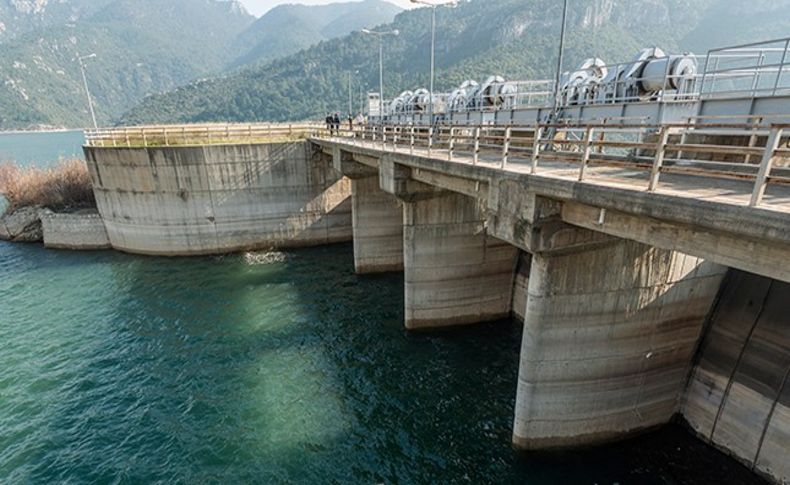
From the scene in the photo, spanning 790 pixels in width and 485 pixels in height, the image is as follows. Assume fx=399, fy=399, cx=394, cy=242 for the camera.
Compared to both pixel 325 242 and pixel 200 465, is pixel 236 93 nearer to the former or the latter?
pixel 325 242

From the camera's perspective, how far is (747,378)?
11.5m

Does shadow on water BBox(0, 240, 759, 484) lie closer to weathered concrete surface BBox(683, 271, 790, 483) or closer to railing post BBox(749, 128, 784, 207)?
weathered concrete surface BBox(683, 271, 790, 483)

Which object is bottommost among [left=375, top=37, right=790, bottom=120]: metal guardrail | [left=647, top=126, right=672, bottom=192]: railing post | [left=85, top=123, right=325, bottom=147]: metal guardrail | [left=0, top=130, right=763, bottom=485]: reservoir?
[left=0, top=130, right=763, bottom=485]: reservoir

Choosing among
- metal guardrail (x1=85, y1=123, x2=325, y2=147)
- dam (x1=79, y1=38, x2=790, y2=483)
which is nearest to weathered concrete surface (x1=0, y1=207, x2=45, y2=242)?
metal guardrail (x1=85, y1=123, x2=325, y2=147)

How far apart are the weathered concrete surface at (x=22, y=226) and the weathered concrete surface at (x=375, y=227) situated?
28475 mm

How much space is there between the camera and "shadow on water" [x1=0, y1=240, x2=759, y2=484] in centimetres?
1176

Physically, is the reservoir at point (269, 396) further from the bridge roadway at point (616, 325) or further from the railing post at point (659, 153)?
the railing post at point (659, 153)

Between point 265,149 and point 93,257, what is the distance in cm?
1571

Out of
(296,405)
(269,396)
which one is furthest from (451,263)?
(269,396)

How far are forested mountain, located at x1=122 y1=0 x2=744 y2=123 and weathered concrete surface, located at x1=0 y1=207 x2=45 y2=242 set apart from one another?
84.5m

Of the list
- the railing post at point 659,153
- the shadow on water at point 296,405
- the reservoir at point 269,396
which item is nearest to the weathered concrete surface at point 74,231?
the reservoir at point 269,396

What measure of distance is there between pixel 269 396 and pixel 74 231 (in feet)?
93.4

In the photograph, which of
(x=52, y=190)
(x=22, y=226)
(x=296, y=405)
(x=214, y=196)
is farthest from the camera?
(x=52, y=190)

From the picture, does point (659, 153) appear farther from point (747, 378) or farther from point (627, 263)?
point (747, 378)
